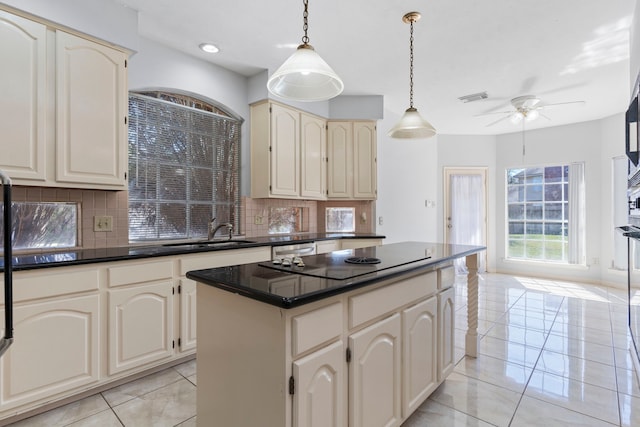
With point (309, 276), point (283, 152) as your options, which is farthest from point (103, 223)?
point (309, 276)

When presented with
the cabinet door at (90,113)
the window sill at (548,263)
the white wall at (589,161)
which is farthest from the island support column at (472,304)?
the window sill at (548,263)

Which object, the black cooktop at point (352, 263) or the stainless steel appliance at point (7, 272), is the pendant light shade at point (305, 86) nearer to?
the black cooktop at point (352, 263)

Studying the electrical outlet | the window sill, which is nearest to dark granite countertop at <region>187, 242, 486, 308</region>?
the electrical outlet

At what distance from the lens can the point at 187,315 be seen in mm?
2477

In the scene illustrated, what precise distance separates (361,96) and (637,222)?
3.07 meters

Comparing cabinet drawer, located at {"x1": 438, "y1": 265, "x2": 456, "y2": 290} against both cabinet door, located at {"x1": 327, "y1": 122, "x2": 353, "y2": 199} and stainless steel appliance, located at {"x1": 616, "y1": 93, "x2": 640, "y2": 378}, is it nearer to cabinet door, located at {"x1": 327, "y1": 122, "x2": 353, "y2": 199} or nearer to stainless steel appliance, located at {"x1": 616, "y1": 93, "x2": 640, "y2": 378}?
stainless steel appliance, located at {"x1": 616, "y1": 93, "x2": 640, "y2": 378}

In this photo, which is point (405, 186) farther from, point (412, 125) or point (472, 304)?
point (412, 125)

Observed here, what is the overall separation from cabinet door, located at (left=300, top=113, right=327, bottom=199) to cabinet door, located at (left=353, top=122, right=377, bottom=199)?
416 mm

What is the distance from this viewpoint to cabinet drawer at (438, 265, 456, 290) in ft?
6.55

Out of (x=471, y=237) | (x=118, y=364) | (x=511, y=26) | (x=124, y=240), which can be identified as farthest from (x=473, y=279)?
(x=471, y=237)

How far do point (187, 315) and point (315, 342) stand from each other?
1.65 metres

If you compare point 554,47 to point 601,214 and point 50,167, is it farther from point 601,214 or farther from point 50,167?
point 50,167

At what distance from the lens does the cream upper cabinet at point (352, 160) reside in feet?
13.9

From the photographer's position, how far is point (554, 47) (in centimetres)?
294
